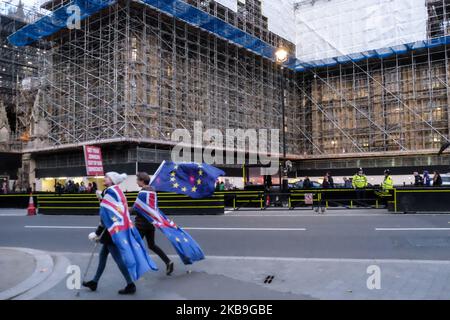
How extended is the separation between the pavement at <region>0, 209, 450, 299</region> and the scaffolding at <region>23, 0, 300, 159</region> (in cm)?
2155

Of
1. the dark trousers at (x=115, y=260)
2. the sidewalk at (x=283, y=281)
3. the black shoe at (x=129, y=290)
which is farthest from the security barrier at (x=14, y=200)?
the black shoe at (x=129, y=290)

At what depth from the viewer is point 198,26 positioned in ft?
123

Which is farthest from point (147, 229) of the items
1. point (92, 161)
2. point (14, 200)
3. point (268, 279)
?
point (14, 200)

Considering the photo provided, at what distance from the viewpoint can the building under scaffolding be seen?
3362 centimetres

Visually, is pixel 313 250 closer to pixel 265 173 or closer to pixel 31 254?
pixel 31 254

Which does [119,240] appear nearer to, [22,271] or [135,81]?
[22,271]

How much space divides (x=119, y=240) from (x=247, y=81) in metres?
39.9

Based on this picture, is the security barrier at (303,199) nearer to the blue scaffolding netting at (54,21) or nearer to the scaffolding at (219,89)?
the scaffolding at (219,89)

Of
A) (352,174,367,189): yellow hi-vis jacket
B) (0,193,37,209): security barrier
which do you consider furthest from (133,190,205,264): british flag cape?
(0,193,37,209): security barrier

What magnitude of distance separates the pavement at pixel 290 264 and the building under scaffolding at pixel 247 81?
22.1m

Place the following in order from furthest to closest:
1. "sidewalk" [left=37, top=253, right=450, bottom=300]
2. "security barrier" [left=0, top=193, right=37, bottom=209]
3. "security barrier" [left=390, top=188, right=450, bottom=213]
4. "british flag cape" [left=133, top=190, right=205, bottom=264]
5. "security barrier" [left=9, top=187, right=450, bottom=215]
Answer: "security barrier" [left=0, top=193, right=37, bottom=209]
"security barrier" [left=9, top=187, right=450, bottom=215]
"security barrier" [left=390, top=188, right=450, bottom=213]
"british flag cape" [left=133, top=190, right=205, bottom=264]
"sidewalk" [left=37, top=253, right=450, bottom=300]

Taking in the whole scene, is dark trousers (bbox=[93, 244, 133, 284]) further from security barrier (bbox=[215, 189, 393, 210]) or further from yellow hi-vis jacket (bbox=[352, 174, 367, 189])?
yellow hi-vis jacket (bbox=[352, 174, 367, 189])

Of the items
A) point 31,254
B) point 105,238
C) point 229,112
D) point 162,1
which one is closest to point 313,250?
point 105,238

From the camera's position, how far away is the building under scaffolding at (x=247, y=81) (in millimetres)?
→ 33625
